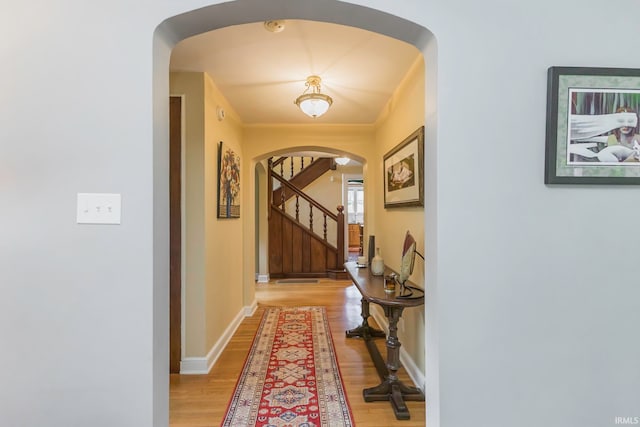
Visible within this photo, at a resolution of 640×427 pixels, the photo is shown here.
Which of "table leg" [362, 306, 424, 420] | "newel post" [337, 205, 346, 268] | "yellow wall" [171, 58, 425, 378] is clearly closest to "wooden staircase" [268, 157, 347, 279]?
"newel post" [337, 205, 346, 268]

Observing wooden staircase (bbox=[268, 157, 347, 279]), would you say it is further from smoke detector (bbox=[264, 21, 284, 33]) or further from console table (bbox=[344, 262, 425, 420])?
smoke detector (bbox=[264, 21, 284, 33])

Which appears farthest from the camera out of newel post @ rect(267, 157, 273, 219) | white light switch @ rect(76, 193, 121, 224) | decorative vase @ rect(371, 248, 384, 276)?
newel post @ rect(267, 157, 273, 219)

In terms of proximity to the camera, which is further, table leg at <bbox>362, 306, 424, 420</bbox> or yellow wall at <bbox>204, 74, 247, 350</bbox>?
yellow wall at <bbox>204, 74, 247, 350</bbox>

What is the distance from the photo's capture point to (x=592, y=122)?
3.98 ft

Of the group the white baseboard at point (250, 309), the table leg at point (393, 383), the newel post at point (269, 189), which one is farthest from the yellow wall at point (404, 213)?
the newel post at point (269, 189)

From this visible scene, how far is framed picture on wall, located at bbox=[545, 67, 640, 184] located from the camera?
1.22 meters

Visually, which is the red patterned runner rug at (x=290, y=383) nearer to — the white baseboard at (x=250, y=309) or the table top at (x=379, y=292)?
the white baseboard at (x=250, y=309)

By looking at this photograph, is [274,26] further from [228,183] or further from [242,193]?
[242,193]

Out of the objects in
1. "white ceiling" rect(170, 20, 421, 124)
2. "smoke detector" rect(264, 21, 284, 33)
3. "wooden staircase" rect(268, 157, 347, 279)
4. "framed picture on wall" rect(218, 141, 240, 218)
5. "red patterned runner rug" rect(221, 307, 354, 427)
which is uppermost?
"white ceiling" rect(170, 20, 421, 124)

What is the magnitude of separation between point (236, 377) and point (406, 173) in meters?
2.14

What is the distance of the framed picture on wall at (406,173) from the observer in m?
2.31

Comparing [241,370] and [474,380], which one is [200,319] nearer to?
[241,370]

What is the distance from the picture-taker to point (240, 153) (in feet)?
12.7

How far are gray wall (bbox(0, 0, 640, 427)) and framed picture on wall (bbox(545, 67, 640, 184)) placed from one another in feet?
0.18
